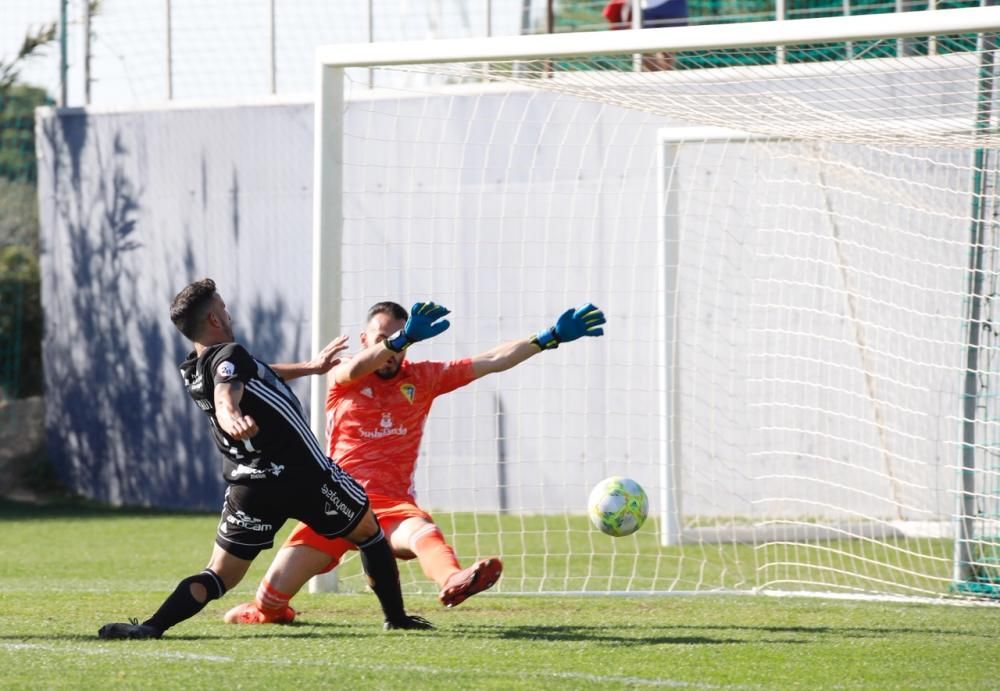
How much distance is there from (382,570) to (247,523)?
668mm

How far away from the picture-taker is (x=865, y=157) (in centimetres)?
1190

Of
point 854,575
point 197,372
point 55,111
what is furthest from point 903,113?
point 55,111

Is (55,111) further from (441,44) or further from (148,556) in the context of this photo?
(441,44)

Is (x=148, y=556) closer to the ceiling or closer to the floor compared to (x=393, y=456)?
closer to the floor

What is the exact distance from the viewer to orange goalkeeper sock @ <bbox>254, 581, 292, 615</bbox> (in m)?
7.12

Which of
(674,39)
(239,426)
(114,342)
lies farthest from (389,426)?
(114,342)

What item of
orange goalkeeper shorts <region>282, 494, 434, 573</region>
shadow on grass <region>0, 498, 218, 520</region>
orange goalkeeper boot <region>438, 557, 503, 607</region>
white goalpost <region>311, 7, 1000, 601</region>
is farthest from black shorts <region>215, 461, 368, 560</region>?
shadow on grass <region>0, 498, 218, 520</region>

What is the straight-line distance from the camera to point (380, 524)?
7352mm

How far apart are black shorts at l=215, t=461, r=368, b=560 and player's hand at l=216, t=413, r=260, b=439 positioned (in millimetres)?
549

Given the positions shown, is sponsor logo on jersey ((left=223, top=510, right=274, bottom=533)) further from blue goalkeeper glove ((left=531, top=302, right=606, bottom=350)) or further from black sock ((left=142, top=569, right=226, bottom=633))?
blue goalkeeper glove ((left=531, top=302, right=606, bottom=350))

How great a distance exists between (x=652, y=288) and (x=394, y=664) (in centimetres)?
846

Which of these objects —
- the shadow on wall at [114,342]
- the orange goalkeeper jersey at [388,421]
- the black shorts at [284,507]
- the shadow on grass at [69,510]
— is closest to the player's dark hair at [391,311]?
the orange goalkeeper jersey at [388,421]

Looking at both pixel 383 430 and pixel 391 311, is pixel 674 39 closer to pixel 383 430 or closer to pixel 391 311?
pixel 391 311

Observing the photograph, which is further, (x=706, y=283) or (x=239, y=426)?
(x=706, y=283)
